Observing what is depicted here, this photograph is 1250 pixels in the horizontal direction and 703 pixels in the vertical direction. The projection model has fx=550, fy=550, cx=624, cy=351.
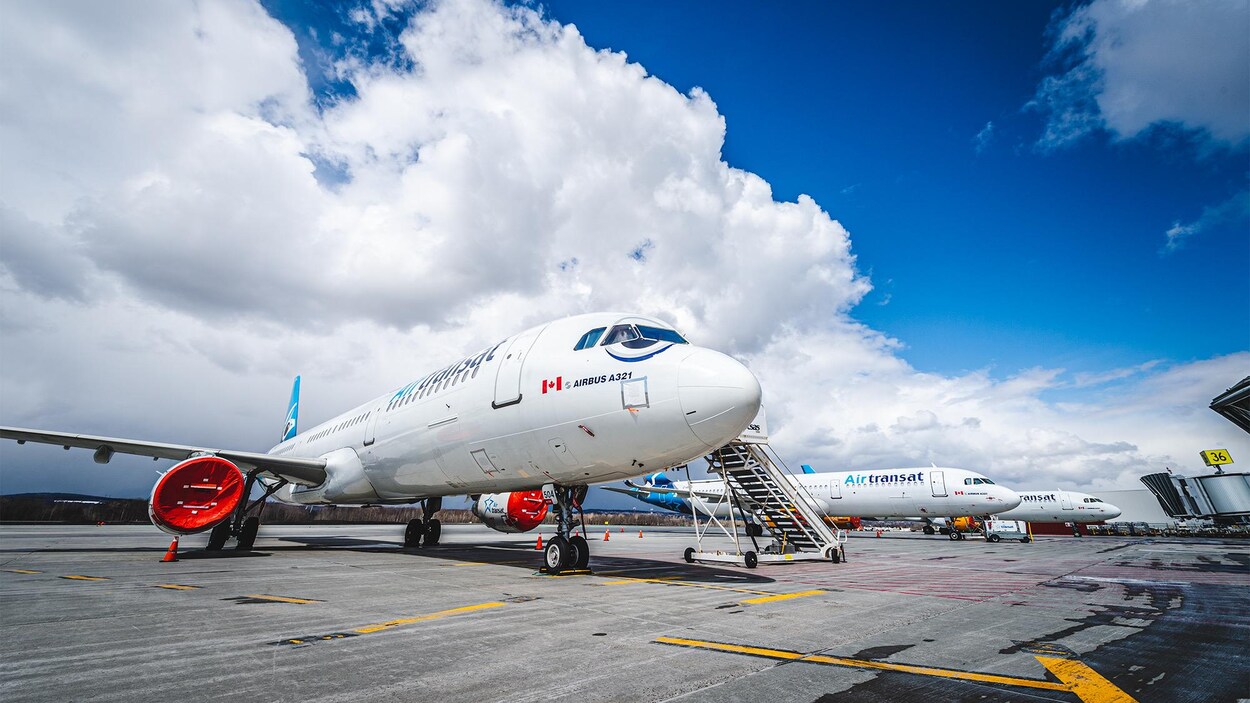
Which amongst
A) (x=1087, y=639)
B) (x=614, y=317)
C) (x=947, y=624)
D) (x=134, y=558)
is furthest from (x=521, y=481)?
(x=134, y=558)

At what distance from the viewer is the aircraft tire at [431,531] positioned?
18.3m

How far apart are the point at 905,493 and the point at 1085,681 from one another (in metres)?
32.1

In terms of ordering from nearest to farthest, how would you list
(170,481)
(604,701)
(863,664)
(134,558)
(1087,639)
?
(604,701)
(863,664)
(1087,639)
(170,481)
(134,558)

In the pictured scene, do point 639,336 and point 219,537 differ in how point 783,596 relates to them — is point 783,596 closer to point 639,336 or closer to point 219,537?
point 639,336

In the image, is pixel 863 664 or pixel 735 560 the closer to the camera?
pixel 863 664

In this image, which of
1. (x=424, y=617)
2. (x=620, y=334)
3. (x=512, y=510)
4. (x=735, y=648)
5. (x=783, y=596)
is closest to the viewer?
(x=735, y=648)

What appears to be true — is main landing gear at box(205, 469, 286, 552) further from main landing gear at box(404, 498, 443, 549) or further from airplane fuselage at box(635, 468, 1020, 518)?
airplane fuselage at box(635, 468, 1020, 518)

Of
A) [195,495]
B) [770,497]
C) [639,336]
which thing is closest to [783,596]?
[639,336]

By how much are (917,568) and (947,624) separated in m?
9.47

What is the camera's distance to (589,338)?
9.24 meters

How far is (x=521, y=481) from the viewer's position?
1057cm

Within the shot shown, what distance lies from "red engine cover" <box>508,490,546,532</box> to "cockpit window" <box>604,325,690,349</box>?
10.00 m

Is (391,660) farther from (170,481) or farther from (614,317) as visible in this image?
(170,481)

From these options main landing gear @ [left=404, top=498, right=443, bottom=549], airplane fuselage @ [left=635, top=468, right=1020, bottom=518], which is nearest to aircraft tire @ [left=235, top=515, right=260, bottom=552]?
main landing gear @ [left=404, top=498, right=443, bottom=549]
